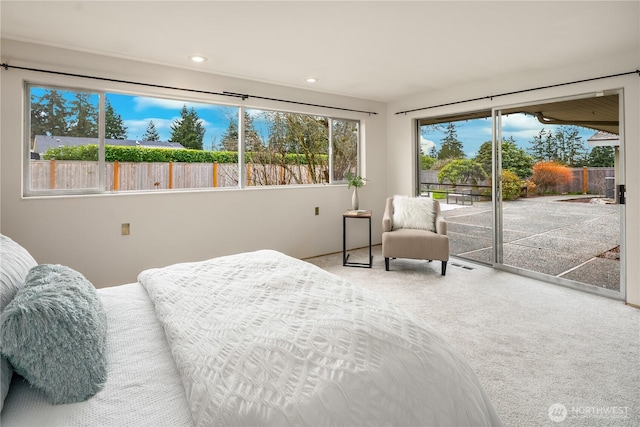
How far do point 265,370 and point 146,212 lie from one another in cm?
327

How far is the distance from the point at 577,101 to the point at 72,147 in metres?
5.24

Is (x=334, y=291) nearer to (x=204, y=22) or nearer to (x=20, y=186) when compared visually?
(x=204, y=22)

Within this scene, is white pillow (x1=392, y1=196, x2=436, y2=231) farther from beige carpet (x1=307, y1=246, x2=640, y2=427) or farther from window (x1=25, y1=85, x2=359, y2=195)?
window (x1=25, y1=85, x2=359, y2=195)

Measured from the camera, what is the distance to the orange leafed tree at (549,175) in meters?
3.94

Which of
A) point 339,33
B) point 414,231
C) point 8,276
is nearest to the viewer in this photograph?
point 8,276

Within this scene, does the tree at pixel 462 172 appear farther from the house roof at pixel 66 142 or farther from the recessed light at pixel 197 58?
the house roof at pixel 66 142

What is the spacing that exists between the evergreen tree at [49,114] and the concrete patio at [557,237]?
4.91 m

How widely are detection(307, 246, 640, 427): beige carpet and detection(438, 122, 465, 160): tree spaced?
1732 mm

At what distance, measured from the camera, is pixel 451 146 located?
5172mm

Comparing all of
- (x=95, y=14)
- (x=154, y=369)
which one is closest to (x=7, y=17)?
(x=95, y=14)

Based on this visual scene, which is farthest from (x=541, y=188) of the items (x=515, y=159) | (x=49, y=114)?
(x=49, y=114)

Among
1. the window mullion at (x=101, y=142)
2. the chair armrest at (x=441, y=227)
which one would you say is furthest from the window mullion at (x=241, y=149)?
the chair armrest at (x=441, y=227)

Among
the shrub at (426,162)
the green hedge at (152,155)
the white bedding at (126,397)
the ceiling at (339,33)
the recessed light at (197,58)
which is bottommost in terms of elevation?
the white bedding at (126,397)

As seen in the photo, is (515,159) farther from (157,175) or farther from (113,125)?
(113,125)
